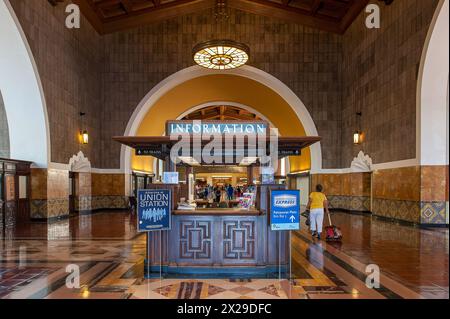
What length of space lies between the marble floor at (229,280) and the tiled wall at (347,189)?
14.9 ft

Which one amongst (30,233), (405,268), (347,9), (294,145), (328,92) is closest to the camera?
(405,268)

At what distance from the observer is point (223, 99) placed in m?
17.0

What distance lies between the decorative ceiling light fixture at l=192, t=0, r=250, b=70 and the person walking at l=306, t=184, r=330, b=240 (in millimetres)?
4654

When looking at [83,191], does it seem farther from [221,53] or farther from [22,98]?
[221,53]

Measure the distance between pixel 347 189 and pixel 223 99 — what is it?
23.4 ft

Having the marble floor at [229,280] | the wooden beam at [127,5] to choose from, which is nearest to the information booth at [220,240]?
the marble floor at [229,280]

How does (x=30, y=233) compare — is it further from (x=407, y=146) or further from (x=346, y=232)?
(x=407, y=146)

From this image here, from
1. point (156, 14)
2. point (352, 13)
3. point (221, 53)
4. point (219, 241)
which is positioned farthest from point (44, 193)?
point (352, 13)

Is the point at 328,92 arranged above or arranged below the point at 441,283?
above

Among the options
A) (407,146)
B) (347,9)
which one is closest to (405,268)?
(407,146)

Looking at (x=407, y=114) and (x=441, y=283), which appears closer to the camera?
(x=441, y=283)

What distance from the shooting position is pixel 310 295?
397 centimetres

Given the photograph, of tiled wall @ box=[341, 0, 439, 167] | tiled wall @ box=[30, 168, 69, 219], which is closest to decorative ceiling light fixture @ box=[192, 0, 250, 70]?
tiled wall @ box=[341, 0, 439, 167]
